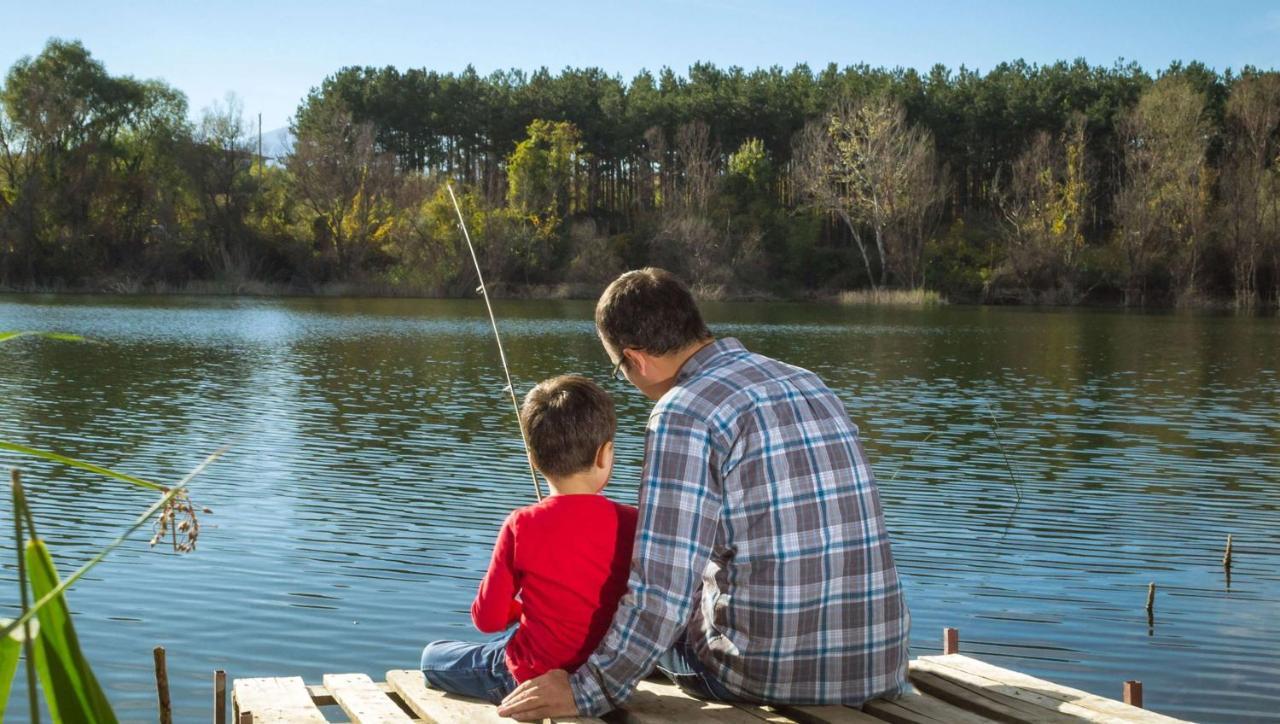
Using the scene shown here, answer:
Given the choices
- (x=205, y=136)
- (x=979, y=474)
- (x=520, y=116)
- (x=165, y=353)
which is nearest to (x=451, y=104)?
(x=520, y=116)

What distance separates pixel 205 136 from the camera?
51406mm

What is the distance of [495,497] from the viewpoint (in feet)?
29.7

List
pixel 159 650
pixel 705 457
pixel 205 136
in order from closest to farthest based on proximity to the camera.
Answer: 1. pixel 705 457
2. pixel 159 650
3. pixel 205 136

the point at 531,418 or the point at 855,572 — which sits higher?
the point at 531,418

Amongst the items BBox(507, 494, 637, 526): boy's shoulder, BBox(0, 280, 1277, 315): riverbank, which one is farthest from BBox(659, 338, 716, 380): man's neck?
BBox(0, 280, 1277, 315): riverbank

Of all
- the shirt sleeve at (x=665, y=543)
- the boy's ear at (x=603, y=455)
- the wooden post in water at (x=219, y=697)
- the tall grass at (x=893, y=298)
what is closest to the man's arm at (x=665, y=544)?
the shirt sleeve at (x=665, y=543)

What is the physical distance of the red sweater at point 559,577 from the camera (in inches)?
111

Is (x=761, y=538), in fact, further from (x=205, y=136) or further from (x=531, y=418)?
(x=205, y=136)

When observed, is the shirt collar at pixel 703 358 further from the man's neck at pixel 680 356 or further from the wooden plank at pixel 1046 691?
the wooden plank at pixel 1046 691

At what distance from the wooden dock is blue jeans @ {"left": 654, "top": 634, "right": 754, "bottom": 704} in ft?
0.08

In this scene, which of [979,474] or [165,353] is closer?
[979,474]

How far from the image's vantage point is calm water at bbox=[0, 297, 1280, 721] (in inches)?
218

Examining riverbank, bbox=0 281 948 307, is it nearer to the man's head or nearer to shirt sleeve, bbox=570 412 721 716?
the man's head

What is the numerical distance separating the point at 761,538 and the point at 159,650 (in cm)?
159
